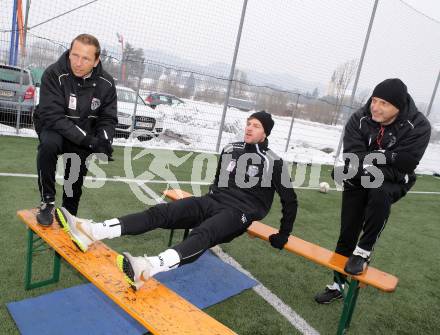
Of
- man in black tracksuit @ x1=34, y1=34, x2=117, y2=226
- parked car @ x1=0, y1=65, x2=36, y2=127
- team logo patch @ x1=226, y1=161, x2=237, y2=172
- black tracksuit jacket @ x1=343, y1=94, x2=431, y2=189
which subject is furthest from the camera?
parked car @ x1=0, y1=65, x2=36, y2=127

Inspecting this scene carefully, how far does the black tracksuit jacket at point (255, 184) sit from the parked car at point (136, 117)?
6882 millimetres

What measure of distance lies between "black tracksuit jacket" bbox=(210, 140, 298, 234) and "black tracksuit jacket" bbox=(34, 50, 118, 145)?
1215mm

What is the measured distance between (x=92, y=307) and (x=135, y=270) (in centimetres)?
95

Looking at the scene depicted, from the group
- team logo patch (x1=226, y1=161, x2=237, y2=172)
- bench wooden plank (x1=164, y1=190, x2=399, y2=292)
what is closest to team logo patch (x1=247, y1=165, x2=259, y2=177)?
team logo patch (x1=226, y1=161, x2=237, y2=172)

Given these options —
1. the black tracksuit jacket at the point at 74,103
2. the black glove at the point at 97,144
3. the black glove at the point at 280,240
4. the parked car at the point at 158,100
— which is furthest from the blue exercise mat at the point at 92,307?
the parked car at the point at 158,100

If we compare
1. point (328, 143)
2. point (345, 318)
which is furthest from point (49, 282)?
point (328, 143)

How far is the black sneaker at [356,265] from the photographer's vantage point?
3087mm

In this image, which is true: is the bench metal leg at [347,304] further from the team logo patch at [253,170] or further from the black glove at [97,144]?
the black glove at [97,144]

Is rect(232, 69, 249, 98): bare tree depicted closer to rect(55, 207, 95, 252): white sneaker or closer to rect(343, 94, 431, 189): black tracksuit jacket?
rect(343, 94, 431, 189): black tracksuit jacket

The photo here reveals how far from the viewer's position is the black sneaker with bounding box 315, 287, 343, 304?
370 cm

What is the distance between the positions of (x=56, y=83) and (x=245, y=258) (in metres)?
2.70

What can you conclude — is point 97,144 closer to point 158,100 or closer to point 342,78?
point 158,100

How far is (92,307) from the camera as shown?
3.04m

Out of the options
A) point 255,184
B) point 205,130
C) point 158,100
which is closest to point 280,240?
point 255,184
